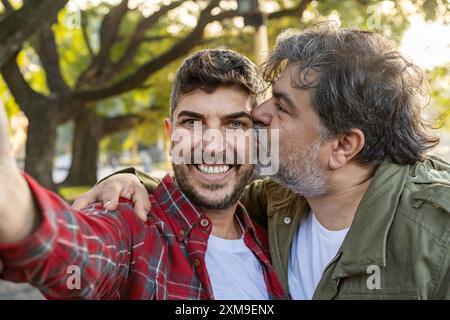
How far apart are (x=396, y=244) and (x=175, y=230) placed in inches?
33.8

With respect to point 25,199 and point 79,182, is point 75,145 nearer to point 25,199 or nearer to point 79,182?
A: point 79,182

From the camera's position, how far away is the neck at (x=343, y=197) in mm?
2328

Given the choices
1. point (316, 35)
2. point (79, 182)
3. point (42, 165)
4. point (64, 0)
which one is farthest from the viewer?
point (79, 182)

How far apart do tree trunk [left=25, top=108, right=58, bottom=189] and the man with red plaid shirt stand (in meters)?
8.19

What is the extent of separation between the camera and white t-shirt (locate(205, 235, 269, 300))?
210 cm

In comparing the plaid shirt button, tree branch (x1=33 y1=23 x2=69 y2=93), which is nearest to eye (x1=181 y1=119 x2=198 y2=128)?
the plaid shirt button

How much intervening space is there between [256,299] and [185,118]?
834mm

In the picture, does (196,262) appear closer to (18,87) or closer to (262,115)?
(262,115)

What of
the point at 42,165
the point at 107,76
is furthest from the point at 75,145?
the point at 42,165

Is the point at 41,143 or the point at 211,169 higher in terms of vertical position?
the point at 41,143

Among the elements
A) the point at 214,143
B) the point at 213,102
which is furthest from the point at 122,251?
the point at 213,102

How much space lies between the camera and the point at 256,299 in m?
2.12

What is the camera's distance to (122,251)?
1.80m

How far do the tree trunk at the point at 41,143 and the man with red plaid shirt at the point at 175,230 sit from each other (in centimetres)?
819
